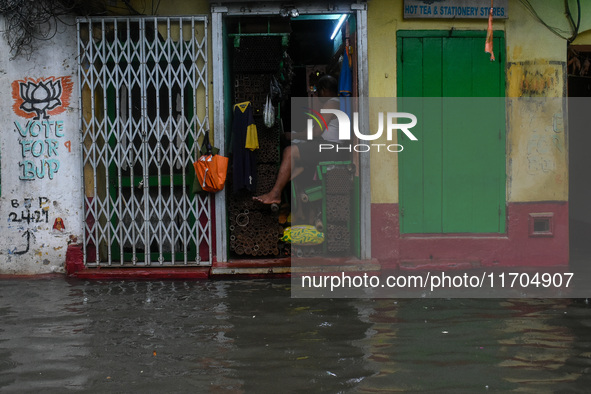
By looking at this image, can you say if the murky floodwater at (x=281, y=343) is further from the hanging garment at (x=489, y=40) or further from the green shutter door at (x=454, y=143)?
the hanging garment at (x=489, y=40)

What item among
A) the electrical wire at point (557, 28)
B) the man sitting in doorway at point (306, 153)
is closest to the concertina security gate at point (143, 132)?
the man sitting in doorway at point (306, 153)

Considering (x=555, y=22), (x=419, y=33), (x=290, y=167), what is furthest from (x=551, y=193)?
(x=290, y=167)

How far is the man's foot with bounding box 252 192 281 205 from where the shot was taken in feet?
23.9

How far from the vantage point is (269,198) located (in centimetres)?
731

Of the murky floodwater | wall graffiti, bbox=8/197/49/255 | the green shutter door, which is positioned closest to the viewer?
the murky floodwater

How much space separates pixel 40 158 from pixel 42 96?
0.71 meters

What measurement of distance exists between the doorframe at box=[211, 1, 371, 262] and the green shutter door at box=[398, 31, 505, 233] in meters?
0.47

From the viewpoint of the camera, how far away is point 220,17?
7.05 m

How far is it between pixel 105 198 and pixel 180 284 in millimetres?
1480

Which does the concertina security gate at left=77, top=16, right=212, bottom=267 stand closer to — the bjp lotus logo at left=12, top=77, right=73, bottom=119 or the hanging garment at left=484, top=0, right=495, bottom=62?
the bjp lotus logo at left=12, top=77, right=73, bottom=119

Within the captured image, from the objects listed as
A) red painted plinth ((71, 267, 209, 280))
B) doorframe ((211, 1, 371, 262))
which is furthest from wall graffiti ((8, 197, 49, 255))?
doorframe ((211, 1, 371, 262))

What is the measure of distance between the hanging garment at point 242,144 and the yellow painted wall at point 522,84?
1.42 m

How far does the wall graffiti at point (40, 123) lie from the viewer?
716 cm

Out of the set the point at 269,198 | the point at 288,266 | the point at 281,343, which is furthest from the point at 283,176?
the point at 281,343
